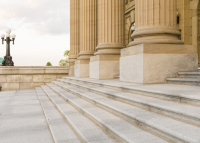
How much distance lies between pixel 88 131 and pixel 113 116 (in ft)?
2.50

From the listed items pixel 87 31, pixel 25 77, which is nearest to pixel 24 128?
pixel 87 31

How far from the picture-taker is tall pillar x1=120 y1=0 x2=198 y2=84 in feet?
21.5

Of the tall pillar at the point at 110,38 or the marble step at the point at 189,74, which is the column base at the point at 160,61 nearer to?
the marble step at the point at 189,74

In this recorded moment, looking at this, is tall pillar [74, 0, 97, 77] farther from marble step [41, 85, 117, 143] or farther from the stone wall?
marble step [41, 85, 117, 143]

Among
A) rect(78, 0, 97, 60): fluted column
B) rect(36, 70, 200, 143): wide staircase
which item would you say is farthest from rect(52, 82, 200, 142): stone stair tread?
rect(78, 0, 97, 60): fluted column

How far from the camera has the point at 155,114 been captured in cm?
383

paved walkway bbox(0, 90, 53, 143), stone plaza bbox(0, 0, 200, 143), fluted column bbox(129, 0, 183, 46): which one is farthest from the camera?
fluted column bbox(129, 0, 183, 46)

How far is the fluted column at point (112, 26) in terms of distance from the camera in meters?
10.8

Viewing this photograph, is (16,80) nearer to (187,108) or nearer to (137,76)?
(137,76)

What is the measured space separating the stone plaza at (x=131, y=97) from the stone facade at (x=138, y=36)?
0.03 meters

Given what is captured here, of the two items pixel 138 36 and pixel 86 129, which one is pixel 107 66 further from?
pixel 86 129

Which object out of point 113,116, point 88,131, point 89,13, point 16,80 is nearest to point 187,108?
point 113,116

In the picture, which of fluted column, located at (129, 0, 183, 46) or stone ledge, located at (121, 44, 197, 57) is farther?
fluted column, located at (129, 0, 183, 46)

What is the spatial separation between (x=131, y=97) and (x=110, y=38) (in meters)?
6.52
